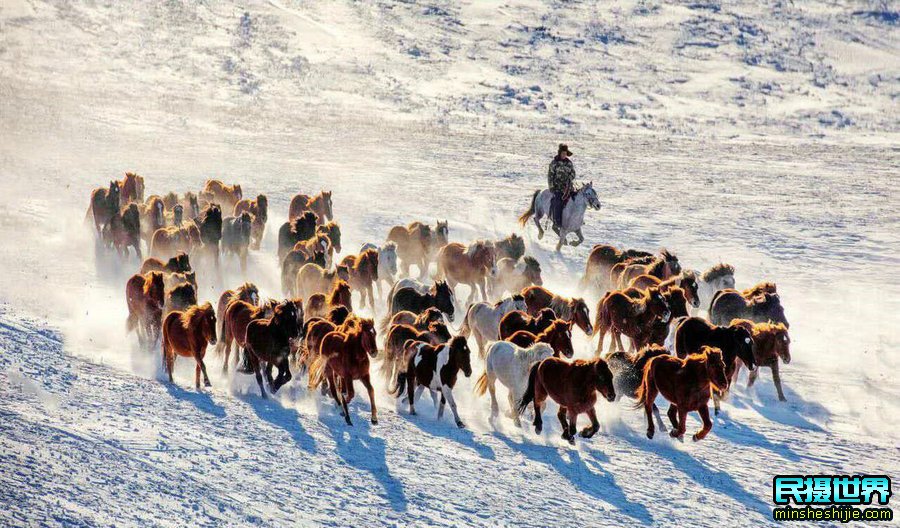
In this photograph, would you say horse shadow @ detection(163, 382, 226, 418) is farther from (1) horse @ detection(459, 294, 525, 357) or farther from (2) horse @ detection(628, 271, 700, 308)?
(2) horse @ detection(628, 271, 700, 308)

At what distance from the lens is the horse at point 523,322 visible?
569 inches

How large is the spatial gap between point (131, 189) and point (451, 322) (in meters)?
12.0

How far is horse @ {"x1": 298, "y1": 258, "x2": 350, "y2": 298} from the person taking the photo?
690 inches

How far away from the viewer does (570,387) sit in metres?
12.2

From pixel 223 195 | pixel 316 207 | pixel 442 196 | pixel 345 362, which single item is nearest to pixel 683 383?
pixel 345 362

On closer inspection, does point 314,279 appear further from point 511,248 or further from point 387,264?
point 511,248

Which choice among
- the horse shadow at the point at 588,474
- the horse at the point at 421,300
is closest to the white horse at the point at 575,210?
the horse at the point at 421,300

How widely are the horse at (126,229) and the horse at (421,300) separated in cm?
730

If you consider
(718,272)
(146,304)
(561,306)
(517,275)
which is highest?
(718,272)

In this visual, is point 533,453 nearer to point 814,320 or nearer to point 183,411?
point 183,411

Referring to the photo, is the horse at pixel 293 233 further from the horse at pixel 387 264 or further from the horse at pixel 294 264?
the horse at pixel 387 264

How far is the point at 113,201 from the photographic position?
23141 mm

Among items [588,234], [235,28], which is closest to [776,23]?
[235,28]

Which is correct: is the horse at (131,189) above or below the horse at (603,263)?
above
